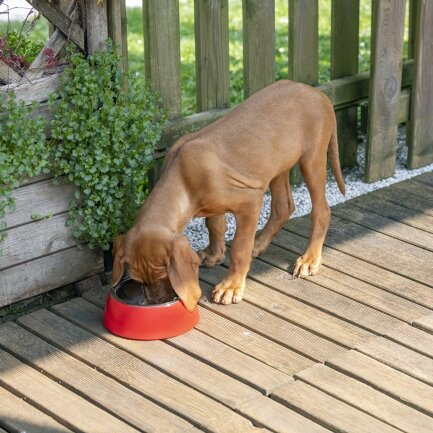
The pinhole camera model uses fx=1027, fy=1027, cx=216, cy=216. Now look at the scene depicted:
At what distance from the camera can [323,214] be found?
5742 millimetres

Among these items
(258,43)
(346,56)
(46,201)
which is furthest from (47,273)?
(346,56)

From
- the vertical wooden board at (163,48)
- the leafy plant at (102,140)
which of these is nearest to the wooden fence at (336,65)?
the vertical wooden board at (163,48)

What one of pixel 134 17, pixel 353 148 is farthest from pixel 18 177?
pixel 134 17

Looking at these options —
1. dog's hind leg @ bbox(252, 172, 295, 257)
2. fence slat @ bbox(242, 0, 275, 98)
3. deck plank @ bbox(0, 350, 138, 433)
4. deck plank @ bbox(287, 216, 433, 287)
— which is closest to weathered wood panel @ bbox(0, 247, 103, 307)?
deck plank @ bbox(0, 350, 138, 433)

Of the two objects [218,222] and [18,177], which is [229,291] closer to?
[218,222]

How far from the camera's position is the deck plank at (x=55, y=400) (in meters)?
4.29

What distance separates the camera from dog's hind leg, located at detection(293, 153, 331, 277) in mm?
5629

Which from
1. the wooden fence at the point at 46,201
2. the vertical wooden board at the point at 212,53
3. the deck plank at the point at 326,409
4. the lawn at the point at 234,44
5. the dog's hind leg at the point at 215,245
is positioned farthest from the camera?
the lawn at the point at 234,44

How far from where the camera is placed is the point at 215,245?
577cm

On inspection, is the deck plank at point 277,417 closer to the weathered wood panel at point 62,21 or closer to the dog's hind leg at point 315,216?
the dog's hind leg at point 315,216

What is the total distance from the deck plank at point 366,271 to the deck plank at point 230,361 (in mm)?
1065

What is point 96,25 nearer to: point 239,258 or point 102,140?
point 102,140

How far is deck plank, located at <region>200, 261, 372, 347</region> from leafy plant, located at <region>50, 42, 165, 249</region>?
640mm

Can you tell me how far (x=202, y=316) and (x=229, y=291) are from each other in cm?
22
